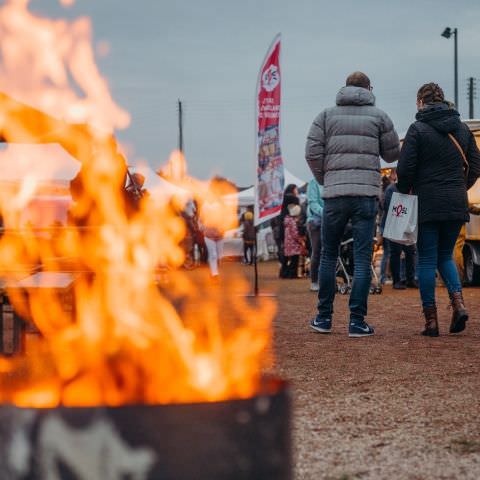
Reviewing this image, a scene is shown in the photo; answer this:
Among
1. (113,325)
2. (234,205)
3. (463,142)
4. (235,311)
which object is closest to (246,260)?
(234,205)

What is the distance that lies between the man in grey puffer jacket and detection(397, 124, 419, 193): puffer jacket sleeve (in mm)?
148

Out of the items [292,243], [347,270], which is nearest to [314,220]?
[347,270]

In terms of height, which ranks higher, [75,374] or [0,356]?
[75,374]

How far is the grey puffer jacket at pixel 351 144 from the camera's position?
7969 millimetres

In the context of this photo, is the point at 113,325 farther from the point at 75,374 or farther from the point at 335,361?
the point at 335,361

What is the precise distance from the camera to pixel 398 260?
15203 millimetres

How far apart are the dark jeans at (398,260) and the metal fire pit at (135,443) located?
40.7ft

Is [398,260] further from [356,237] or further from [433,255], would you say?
[356,237]

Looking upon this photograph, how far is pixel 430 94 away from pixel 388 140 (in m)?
0.55

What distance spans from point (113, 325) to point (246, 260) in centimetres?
2633

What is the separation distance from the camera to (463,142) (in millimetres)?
8180

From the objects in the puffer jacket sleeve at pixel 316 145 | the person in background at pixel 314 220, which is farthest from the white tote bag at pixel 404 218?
the person in background at pixel 314 220

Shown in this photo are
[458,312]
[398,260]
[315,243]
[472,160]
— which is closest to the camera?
[458,312]

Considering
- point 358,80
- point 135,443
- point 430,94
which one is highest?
point 358,80
